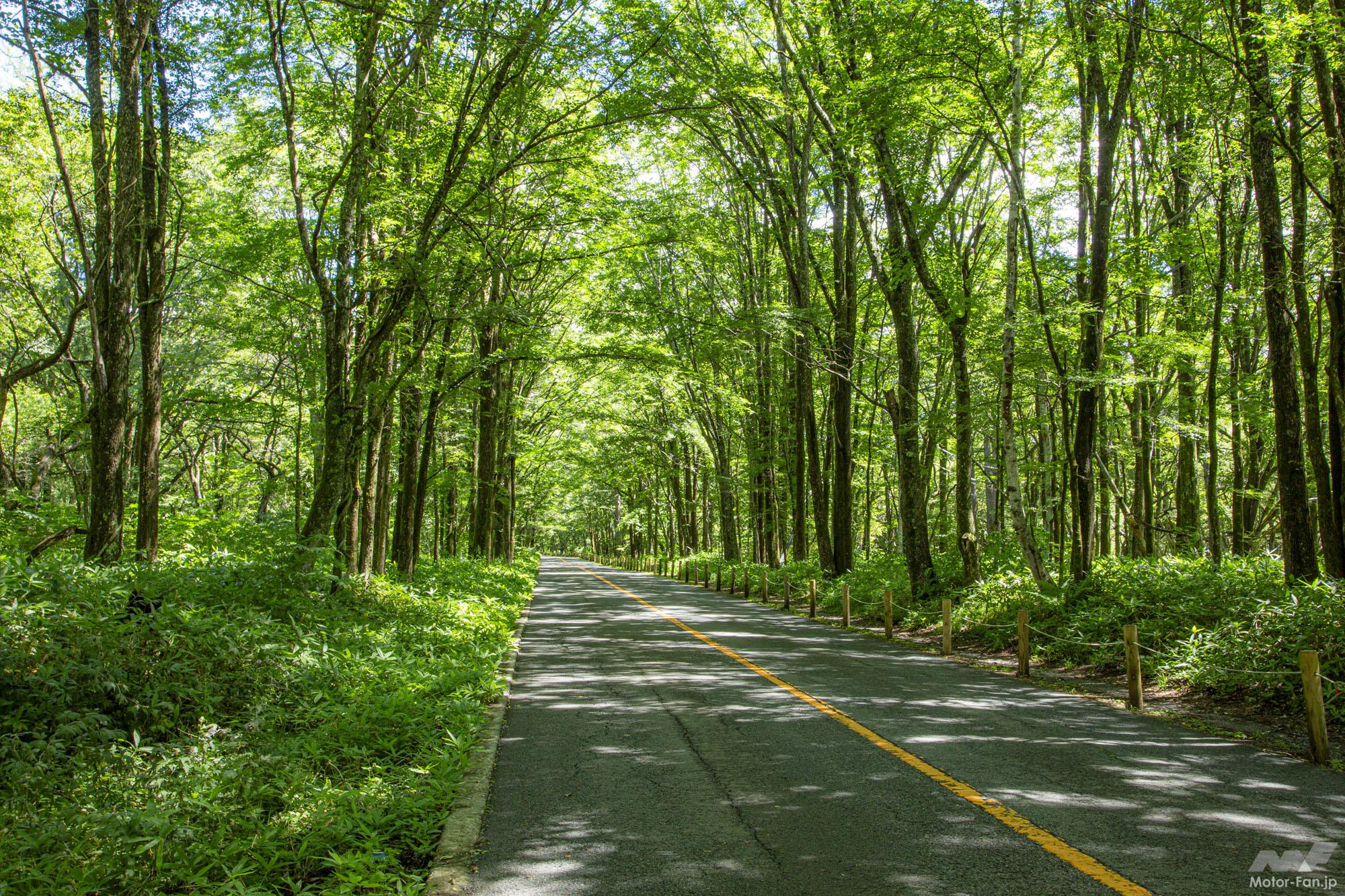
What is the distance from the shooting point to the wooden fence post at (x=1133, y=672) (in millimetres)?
7914

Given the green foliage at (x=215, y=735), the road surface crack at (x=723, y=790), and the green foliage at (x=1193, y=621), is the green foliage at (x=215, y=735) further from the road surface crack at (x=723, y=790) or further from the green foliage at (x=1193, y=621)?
the green foliage at (x=1193, y=621)

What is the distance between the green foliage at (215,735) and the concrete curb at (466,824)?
89 mm

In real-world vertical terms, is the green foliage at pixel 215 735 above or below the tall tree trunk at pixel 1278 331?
below

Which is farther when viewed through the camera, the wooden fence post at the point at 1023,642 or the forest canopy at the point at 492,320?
the wooden fence post at the point at 1023,642

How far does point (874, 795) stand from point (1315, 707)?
3840 mm

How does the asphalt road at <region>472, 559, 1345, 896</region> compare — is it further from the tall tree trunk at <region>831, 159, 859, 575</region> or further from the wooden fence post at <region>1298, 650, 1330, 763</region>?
the tall tree trunk at <region>831, 159, 859, 575</region>

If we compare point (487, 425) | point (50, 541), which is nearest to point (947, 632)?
point (50, 541)

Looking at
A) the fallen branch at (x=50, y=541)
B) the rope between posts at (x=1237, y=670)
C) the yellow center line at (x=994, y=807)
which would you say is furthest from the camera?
the fallen branch at (x=50, y=541)

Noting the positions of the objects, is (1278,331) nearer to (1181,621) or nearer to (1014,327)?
(1014,327)

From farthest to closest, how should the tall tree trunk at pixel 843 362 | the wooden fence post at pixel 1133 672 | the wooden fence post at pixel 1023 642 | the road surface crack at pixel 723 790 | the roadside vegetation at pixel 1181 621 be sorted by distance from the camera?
the tall tree trunk at pixel 843 362
the wooden fence post at pixel 1023 642
the wooden fence post at pixel 1133 672
the roadside vegetation at pixel 1181 621
the road surface crack at pixel 723 790

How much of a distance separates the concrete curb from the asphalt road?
0.10 metres

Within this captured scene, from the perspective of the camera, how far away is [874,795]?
499 cm

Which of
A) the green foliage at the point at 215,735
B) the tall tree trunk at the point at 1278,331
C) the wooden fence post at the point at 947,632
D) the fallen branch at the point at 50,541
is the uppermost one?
the tall tree trunk at the point at 1278,331

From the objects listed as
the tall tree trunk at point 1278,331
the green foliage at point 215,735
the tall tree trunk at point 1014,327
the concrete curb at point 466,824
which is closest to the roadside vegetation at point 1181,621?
the tall tree trunk at point 1278,331
